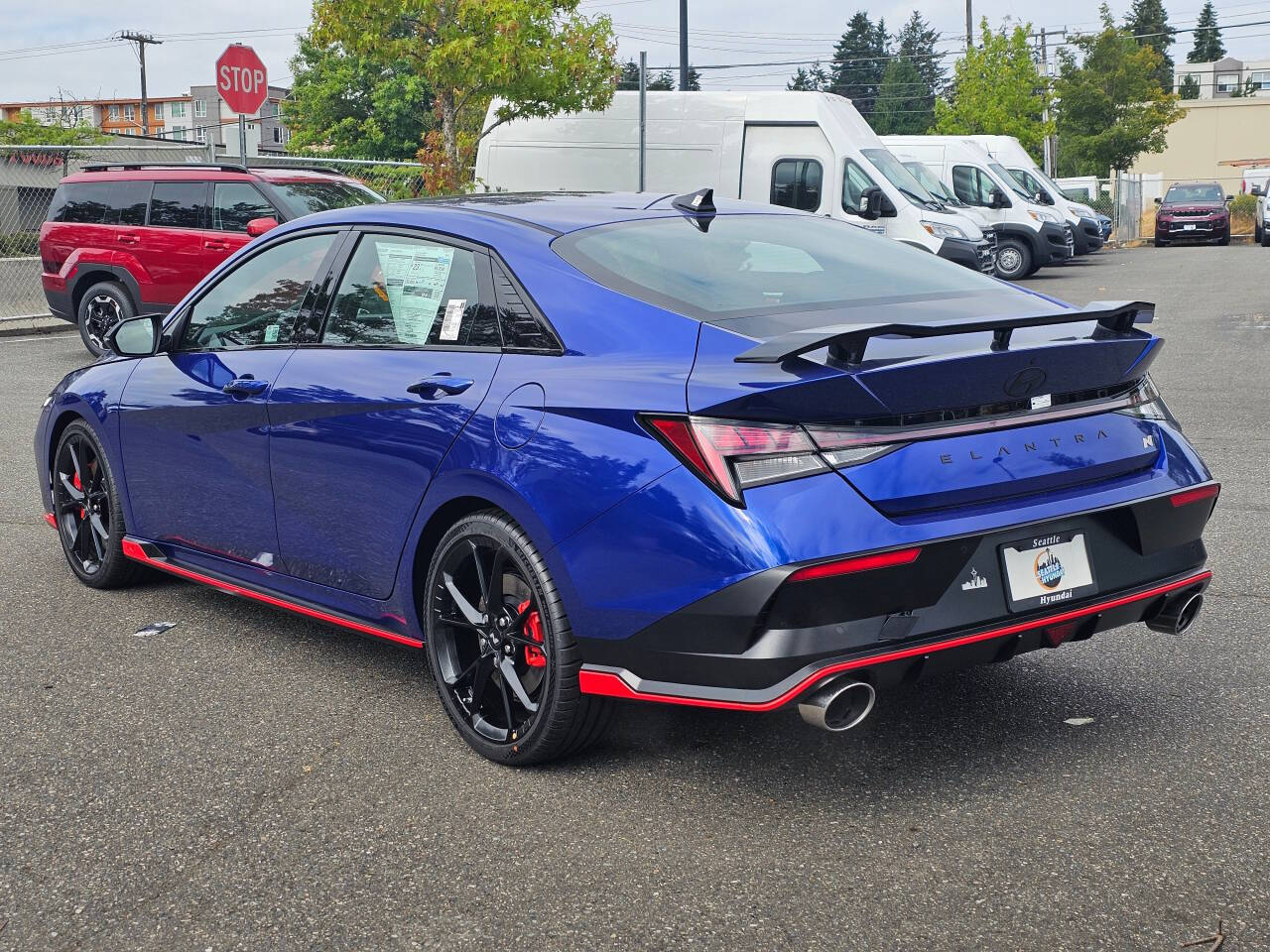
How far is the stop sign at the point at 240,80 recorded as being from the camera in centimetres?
1784

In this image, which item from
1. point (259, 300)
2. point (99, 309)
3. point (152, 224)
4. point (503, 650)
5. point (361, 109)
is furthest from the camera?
point (361, 109)

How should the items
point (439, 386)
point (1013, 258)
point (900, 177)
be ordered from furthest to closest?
point (1013, 258) → point (900, 177) → point (439, 386)

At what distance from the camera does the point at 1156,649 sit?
189 inches

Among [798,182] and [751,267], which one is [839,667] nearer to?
[751,267]

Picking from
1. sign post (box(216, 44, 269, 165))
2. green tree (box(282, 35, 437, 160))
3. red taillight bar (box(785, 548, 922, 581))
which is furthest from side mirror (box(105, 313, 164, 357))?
green tree (box(282, 35, 437, 160))

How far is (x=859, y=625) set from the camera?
329 cm

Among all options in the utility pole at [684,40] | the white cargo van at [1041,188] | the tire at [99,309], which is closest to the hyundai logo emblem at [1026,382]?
the tire at [99,309]

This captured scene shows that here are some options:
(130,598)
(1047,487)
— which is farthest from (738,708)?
(130,598)

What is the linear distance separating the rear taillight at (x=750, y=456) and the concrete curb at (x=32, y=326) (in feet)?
53.1

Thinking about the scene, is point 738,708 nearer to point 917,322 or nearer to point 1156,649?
point 917,322

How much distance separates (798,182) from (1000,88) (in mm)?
27706

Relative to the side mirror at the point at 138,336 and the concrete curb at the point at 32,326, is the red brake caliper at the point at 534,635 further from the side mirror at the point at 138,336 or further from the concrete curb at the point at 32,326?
the concrete curb at the point at 32,326

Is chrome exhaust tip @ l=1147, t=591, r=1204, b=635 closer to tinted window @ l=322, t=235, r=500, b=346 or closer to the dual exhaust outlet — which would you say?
the dual exhaust outlet

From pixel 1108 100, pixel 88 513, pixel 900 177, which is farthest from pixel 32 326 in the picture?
pixel 1108 100
